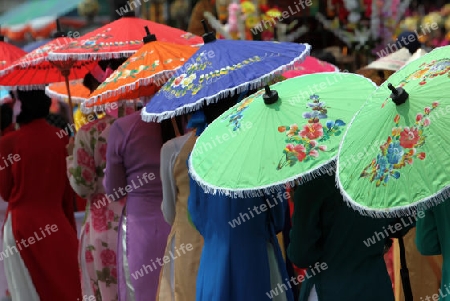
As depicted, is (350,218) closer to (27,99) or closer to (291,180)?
(291,180)

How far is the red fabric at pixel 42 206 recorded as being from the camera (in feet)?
20.0

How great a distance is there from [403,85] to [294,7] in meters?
6.30

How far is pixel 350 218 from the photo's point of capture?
335 cm

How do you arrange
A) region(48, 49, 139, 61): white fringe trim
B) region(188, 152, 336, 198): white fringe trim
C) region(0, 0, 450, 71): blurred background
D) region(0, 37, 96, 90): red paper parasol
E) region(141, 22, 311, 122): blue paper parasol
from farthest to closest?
region(0, 0, 450, 71): blurred background
region(0, 37, 96, 90): red paper parasol
region(48, 49, 139, 61): white fringe trim
region(141, 22, 311, 122): blue paper parasol
region(188, 152, 336, 198): white fringe trim

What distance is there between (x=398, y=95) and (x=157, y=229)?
2.69 metres

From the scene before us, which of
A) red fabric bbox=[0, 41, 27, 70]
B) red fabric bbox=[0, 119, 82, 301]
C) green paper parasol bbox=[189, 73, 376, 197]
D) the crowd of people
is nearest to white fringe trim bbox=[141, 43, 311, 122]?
the crowd of people

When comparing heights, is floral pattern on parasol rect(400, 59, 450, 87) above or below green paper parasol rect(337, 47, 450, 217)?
above

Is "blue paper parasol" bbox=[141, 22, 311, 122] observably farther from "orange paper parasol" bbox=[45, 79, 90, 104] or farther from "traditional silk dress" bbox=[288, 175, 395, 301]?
"orange paper parasol" bbox=[45, 79, 90, 104]

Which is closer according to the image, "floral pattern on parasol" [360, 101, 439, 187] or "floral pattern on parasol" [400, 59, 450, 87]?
"floral pattern on parasol" [360, 101, 439, 187]

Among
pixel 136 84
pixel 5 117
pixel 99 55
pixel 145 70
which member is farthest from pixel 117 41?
pixel 5 117

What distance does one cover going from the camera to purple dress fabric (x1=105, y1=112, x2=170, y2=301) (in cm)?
489

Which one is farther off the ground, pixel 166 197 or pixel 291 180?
pixel 291 180

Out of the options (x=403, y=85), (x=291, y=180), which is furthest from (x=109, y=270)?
(x=403, y=85)

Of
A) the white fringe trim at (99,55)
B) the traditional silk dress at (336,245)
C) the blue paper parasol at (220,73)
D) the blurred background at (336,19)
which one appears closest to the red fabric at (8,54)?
the blurred background at (336,19)
